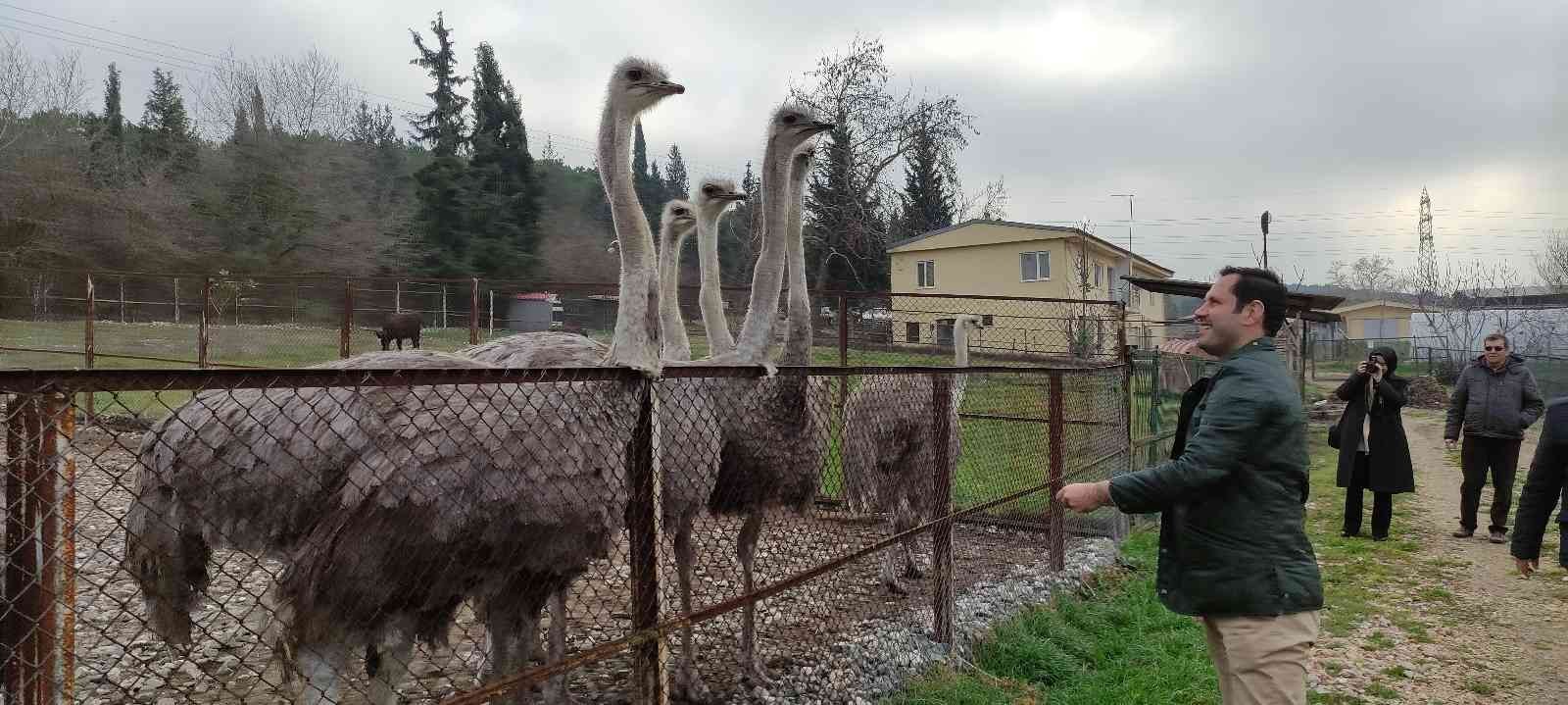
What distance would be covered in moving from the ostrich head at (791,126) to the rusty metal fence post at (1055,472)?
2.10m

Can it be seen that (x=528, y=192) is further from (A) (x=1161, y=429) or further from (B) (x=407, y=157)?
(A) (x=1161, y=429)

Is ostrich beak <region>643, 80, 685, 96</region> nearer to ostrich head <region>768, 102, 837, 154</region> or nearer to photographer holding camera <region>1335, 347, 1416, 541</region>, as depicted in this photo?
ostrich head <region>768, 102, 837, 154</region>

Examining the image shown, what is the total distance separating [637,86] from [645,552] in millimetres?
2465

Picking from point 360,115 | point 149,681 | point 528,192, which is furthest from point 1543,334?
point 360,115

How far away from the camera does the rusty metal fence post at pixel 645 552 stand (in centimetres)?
277

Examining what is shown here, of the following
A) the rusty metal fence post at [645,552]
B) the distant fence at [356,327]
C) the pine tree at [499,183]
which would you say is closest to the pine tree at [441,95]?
the pine tree at [499,183]

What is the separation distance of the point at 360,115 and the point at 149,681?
3943 cm

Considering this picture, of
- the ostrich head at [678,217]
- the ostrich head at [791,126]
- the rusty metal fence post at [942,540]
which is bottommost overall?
the rusty metal fence post at [942,540]

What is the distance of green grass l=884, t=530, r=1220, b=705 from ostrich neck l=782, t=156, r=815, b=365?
178cm

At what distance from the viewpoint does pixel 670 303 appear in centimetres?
599

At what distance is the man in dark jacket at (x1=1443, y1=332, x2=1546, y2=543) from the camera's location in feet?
24.2

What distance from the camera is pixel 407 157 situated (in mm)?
40625

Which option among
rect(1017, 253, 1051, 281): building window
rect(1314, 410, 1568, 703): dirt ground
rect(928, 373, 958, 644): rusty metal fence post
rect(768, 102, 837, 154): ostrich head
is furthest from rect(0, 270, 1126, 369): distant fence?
rect(1017, 253, 1051, 281): building window

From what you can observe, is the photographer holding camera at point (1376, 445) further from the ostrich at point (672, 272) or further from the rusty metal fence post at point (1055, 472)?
the ostrich at point (672, 272)
